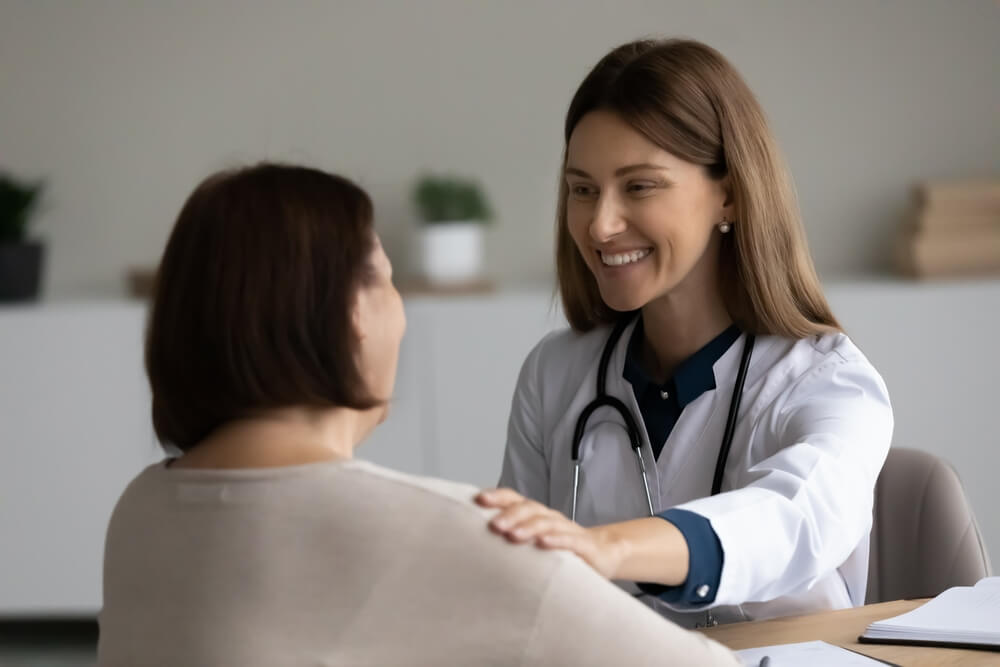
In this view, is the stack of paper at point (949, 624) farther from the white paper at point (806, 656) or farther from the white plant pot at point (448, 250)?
the white plant pot at point (448, 250)

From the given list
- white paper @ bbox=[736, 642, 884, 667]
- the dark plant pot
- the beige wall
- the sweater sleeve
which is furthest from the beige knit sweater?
the dark plant pot

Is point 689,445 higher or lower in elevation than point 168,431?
lower

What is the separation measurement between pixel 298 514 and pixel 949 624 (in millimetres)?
845

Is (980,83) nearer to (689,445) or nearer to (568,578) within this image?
(689,445)

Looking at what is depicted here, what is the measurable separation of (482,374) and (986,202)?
1.44 metres

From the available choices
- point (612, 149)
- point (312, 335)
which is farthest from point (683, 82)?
point (312, 335)

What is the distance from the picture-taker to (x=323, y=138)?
12.5 feet

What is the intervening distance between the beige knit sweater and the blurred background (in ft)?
7.56

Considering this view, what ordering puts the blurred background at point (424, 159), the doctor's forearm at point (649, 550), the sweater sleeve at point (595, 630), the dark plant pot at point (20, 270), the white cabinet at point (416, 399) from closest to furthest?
1. the sweater sleeve at point (595, 630)
2. the doctor's forearm at point (649, 550)
3. the white cabinet at point (416, 399)
4. the blurred background at point (424, 159)
5. the dark plant pot at point (20, 270)

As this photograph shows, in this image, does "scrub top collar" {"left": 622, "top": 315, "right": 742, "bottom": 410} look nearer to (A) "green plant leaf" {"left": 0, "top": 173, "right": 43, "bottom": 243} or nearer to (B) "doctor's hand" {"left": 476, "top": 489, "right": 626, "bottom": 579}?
(B) "doctor's hand" {"left": 476, "top": 489, "right": 626, "bottom": 579}

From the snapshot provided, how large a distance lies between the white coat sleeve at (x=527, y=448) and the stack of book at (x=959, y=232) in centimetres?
168

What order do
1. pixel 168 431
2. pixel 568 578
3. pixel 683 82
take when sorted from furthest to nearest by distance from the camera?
pixel 683 82 → pixel 168 431 → pixel 568 578

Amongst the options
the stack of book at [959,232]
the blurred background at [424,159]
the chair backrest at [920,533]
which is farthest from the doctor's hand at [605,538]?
the stack of book at [959,232]

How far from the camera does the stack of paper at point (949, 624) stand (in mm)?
1393
